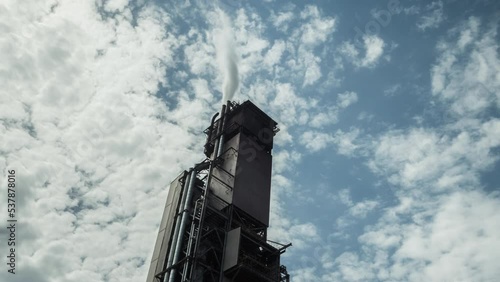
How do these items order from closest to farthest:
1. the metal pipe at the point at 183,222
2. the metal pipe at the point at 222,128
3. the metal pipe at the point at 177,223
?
1. the metal pipe at the point at 183,222
2. the metal pipe at the point at 177,223
3. the metal pipe at the point at 222,128

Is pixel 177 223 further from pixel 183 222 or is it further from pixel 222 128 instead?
pixel 222 128

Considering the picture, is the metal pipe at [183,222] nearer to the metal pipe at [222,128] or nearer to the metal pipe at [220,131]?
the metal pipe at [220,131]

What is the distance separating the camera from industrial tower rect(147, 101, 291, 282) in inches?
1672

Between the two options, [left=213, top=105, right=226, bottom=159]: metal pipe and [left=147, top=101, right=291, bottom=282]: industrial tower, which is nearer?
[left=147, top=101, right=291, bottom=282]: industrial tower

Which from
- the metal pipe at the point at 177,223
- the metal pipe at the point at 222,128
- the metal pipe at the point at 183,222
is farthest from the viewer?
the metal pipe at the point at 222,128

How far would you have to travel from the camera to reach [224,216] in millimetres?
46219

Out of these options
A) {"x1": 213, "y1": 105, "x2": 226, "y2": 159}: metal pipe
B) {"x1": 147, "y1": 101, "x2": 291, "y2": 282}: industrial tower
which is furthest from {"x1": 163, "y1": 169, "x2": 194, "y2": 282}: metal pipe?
{"x1": 213, "y1": 105, "x2": 226, "y2": 159}: metal pipe

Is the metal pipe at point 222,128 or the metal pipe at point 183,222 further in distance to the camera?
the metal pipe at point 222,128

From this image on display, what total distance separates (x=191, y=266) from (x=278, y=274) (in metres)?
8.40

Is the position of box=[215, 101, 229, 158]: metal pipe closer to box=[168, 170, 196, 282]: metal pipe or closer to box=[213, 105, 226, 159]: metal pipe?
box=[213, 105, 226, 159]: metal pipe

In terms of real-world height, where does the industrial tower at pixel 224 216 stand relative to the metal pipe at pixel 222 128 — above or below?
below

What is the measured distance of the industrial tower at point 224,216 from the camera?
42469 millimetres

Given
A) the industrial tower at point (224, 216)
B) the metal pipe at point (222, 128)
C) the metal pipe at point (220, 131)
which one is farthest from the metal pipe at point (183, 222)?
the metal pipe at point (222, 128)

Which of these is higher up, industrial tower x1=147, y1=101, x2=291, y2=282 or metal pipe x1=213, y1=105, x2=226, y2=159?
metal pipe x1=213, y1=105, x2=226, y2=159
